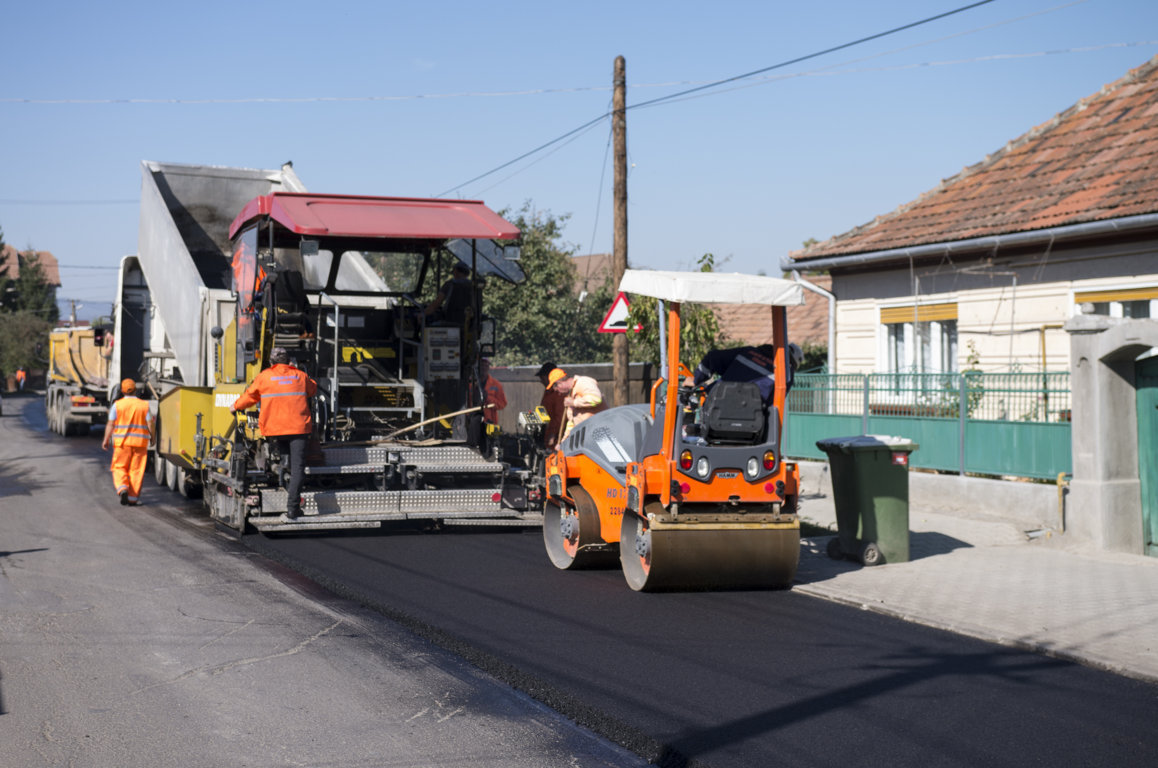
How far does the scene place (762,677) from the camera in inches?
241

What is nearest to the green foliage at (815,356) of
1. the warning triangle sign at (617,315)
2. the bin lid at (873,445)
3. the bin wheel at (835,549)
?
the warning triangle sign at (617,315)

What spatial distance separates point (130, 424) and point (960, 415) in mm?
9296

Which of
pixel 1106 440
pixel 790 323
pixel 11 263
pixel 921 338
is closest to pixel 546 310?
pixel 790 323

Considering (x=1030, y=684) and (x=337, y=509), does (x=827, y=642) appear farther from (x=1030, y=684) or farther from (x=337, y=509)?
(x=337, y=509)

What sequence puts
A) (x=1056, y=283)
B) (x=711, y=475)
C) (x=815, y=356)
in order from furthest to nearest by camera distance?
1. (x=815, y=356)
2. (x=1056, y=283)
3. (x=711, y=475)

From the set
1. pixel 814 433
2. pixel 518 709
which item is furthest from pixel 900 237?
pixel 518 709

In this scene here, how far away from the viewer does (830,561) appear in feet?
32.9

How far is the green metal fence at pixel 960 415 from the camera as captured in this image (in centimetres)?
1208

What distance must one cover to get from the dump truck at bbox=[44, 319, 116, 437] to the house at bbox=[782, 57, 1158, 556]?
16183 millimetres

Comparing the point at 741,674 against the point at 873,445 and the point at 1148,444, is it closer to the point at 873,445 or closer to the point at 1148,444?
the point at 873,445

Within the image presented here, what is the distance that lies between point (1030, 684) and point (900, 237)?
37.9 ft

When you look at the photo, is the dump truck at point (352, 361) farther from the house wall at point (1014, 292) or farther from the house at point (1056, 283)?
the house wall at point (1014, 292)

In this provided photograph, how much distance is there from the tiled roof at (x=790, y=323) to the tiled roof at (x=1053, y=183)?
34.7 ft

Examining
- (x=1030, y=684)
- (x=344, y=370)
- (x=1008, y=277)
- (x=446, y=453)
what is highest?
(x=1008, y=277)
